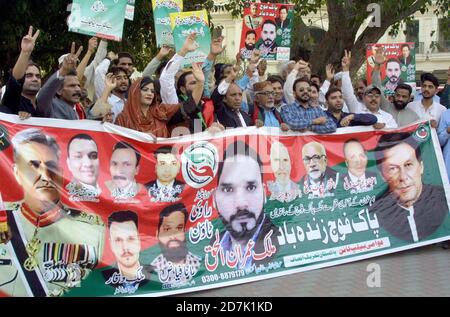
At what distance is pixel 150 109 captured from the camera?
619 centimetres

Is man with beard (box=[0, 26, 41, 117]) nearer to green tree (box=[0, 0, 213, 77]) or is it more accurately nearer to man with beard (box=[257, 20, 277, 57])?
man with beard (box=[257, 20, 277, 57])

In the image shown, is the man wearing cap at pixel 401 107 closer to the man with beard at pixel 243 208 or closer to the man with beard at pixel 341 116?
the man with beard at pixel 341 116

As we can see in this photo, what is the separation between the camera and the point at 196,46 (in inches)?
257

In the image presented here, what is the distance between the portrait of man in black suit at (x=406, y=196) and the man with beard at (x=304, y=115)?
68 centimetres

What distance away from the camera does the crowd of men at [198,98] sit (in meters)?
5.72

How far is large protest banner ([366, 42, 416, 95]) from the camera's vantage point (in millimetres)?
9250

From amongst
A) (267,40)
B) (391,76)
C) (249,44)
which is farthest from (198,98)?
(391,76)

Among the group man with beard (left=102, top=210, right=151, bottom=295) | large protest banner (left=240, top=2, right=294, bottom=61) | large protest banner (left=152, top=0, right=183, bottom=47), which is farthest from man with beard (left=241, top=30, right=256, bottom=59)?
man with beard (left=102, top=210, right=151, bottom=295)

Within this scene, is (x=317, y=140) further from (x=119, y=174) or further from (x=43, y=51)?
(x=43, y=51)

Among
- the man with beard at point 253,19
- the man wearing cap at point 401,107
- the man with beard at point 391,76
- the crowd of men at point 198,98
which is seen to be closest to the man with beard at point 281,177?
the crowd of men at point 198,98

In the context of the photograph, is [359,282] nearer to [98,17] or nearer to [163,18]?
[163,18]

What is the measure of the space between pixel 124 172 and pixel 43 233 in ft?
2.87
